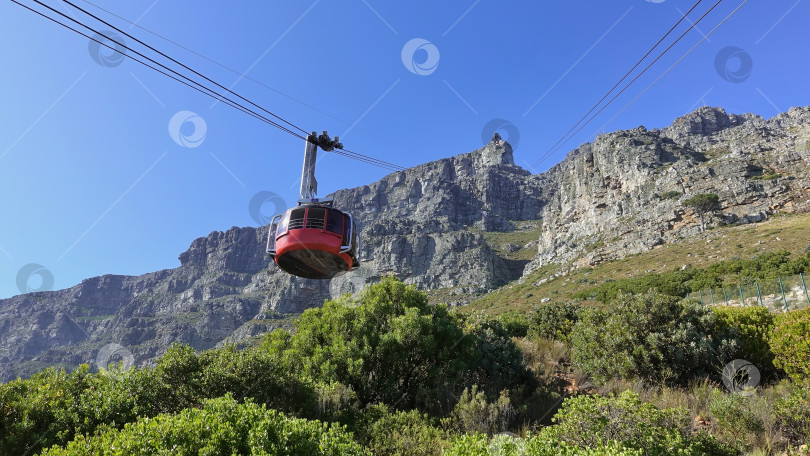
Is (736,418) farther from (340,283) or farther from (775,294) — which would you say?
(340,283)

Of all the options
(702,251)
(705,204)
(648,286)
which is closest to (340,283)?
(705,204)

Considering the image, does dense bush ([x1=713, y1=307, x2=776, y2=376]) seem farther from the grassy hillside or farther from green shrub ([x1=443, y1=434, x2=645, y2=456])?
the grassy hillside

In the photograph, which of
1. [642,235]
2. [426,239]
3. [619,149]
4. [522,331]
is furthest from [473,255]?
[522,331]

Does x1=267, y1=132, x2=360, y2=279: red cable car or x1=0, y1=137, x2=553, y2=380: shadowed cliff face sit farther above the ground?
x1=0, y1=137, x2=553, y2=380: shadowed cliff face

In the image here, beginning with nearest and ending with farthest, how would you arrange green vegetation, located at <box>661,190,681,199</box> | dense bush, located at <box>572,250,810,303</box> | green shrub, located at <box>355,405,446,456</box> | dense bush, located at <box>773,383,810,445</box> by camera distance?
dense bush, located at <box>773,383,810,445</box> → green shrub, located at <box>355,405,446,456</box> → dense bush, located at <box>572,250,810,303</box> → green vegetation, located at <box>661,190,681,199</box>

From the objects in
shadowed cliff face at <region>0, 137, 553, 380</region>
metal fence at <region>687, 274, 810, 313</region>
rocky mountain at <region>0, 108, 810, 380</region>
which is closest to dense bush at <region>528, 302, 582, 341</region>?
metal fence at <region>687, 274, 810, 313</region>

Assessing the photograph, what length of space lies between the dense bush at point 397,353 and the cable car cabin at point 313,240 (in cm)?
351

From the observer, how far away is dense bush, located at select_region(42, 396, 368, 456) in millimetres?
5328

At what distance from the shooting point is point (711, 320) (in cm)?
1165

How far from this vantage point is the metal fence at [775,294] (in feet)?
55.2

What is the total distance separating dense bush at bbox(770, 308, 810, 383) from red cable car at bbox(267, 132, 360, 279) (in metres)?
12.2

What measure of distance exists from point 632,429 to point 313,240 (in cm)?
750

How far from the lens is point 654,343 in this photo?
10914 mm

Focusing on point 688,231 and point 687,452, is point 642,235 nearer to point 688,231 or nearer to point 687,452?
point 688,231
